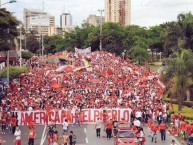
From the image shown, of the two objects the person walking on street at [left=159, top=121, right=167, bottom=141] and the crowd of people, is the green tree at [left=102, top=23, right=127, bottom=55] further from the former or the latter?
the person walking on street at [left=159, top=121, right=167, bottom=141]

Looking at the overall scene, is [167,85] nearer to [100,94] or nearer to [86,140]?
[100,94]

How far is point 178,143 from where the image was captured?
95.3 feet

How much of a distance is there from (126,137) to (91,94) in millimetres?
17627

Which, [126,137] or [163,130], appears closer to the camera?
[126,137]

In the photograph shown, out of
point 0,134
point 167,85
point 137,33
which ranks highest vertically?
point 137,33

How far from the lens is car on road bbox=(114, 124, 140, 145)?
2608cm

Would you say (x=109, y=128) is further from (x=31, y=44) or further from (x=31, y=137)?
(x=31, y=44)

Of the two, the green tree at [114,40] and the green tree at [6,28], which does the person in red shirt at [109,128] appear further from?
the green tree at [114,40]

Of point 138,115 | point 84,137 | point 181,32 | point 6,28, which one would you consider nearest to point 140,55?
point 181,32

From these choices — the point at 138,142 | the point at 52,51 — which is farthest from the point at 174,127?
the point at 52,51

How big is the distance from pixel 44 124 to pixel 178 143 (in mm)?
10090

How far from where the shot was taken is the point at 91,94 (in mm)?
43906

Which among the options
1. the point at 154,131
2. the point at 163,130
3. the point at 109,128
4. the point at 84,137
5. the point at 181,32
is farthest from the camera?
the point at 181,32

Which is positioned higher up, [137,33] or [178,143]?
[137,33]
